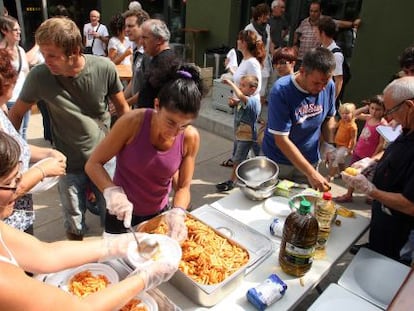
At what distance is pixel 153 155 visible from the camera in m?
1.74

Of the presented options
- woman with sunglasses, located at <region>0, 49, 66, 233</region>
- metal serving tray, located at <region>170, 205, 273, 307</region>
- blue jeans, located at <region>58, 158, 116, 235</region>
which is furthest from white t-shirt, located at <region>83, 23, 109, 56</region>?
metal serving tray, located at <region>170, 205, 273, 307</region>

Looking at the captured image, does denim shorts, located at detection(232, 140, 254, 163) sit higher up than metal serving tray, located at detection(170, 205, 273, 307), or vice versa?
metal serving tray, located at detection(170, 205, 273, 307)

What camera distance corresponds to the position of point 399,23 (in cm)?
448

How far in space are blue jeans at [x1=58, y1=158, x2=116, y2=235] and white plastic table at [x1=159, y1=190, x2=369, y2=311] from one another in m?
1.02

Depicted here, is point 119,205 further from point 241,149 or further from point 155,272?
point 241,149

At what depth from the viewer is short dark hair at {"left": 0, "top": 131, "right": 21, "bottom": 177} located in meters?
1.09

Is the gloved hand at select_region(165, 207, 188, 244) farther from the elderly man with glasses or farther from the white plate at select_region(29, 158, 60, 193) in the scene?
the elderly man with glasses

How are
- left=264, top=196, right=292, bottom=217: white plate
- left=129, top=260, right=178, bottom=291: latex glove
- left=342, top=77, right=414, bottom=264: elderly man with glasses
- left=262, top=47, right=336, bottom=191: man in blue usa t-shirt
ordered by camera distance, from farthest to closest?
left=262, top=47, right=336, bottom=191: man in blue usa t-shirt → left=264, top=196, right=292, bottom=217: white plate → left=342, top=77, right=414, bottom=264: elderly man with glasses → left=129, top=260, right=178, bottom=291: latex glove

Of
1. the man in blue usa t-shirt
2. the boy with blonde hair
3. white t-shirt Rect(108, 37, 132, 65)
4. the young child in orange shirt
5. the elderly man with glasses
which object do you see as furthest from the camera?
white t-shirt Rect(108, 37, 132, 65)

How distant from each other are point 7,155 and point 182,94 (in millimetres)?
750

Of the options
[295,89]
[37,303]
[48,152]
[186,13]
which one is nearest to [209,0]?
[186,13]

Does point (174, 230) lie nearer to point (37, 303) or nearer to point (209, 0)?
point (37, 303)

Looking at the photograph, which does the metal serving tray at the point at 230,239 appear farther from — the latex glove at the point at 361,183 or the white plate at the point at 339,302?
the latex glove at the point at 361,183

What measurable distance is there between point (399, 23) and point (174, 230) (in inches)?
178
